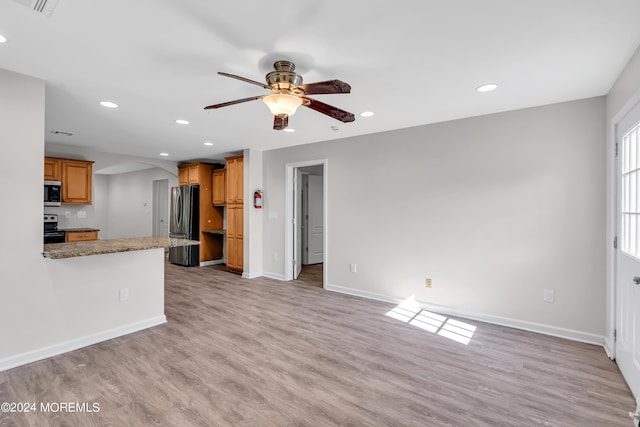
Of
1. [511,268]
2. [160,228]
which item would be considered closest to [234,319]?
[511,268]

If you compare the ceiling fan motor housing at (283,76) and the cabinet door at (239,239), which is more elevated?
the ceiling fan motor housing at (283,76)

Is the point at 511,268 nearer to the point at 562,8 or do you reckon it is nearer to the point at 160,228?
the point at 562,8

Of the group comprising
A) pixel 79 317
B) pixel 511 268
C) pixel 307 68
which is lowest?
pixel 79 317

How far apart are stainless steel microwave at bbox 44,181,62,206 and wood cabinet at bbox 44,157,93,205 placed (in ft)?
0.44

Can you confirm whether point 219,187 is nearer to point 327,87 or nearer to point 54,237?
point 54,237

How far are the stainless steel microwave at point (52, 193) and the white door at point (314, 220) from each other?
15.0 ft

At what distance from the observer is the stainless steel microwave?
16.8ft

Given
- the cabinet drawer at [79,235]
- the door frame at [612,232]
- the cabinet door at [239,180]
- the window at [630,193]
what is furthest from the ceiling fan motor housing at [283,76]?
the cabinet drawer at [79,235]

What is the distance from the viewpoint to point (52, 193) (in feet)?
16.9

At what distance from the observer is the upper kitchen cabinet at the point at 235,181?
5.80 metres

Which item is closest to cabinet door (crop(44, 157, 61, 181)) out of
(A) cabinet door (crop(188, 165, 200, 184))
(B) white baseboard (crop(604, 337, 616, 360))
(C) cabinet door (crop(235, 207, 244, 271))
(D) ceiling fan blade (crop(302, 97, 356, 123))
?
(A) cabinet door (crop(188, 165, 200, 184))

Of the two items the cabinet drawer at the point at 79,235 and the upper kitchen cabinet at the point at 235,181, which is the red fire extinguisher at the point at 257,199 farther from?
the cabinet drawer at the point at 79,235

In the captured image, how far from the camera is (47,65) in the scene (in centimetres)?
229

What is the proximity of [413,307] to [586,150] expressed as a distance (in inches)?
98.7
